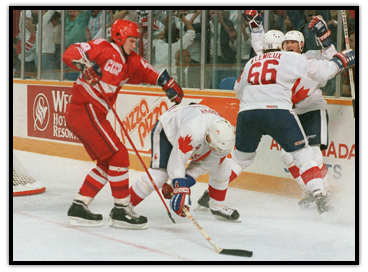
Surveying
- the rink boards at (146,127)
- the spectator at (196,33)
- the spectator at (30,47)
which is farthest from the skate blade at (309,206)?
the spectator at (30,47)

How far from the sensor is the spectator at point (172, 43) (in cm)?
622

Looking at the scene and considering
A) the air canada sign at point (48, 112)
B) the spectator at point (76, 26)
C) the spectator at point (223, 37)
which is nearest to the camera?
the spectator at point (223, 37)

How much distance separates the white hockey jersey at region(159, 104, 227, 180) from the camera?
371 cm

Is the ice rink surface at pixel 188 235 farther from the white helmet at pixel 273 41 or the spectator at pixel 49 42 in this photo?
the spectator at pixel 49 42

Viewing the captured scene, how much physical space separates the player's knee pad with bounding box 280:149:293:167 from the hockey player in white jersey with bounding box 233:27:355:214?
48cm

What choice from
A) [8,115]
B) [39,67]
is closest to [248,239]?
[8,115]

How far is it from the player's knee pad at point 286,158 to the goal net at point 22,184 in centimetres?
204

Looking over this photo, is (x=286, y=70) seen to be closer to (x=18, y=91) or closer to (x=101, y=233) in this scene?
(x=101, y=233)

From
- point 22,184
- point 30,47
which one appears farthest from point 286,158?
point 30,47

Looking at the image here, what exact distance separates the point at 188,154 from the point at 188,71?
2636 mm

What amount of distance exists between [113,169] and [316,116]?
1671mm

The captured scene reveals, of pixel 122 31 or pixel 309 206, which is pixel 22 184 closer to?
pixel 122 31

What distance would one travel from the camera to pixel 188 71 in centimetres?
623

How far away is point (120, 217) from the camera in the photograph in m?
3.96
